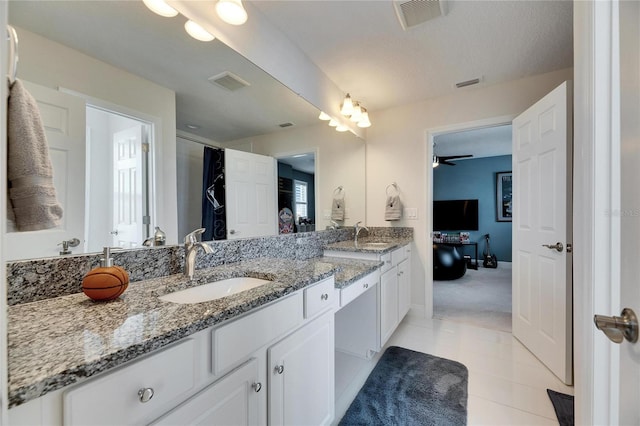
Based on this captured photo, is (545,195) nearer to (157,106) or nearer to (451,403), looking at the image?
(451,403)

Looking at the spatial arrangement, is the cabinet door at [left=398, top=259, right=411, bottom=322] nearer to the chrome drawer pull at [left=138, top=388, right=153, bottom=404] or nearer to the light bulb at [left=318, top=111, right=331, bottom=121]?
the light bulb at [left=318, top=111, right=331, bottom=121]

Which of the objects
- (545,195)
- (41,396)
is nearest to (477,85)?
(545,195)

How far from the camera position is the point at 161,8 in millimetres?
1165

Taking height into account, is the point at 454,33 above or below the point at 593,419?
above

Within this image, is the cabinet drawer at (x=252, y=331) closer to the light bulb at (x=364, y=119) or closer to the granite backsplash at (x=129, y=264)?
the granite backsplash at (x=129, y=264)

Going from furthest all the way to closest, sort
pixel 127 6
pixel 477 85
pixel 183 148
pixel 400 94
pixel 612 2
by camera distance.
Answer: pixel 400 94 < pixel 477 85 < pixel 183 148 < pixel 127 6 < pixel 612 2

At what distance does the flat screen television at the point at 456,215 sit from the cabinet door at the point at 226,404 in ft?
19.7

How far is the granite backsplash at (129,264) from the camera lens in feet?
2.71

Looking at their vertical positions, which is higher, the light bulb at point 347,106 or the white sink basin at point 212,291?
the light bulb at point 347,106

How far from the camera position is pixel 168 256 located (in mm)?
1201

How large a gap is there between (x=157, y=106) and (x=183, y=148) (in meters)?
0.21

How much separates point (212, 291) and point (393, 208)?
88.1 inches

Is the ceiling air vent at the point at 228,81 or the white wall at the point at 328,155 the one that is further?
the white wall at the point at 328,155

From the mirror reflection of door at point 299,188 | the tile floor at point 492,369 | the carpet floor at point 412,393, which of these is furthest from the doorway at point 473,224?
the mirror reflection of door at point 299,188
